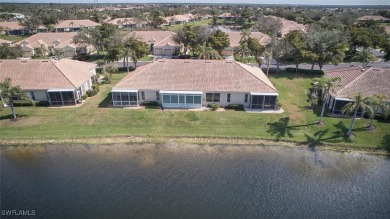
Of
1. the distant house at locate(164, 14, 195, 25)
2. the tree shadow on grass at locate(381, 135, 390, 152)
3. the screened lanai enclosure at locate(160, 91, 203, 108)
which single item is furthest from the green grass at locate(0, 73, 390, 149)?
the distant house at locate(164, 14, 195, 25)

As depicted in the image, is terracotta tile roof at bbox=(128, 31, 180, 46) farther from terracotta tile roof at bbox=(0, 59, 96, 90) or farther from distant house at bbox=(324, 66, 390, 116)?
distant house at bbox=(324, 66, 390, 116)

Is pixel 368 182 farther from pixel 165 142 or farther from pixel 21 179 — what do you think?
pixel 21 179

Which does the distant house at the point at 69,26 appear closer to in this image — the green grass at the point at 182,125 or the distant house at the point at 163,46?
the distant house at the point at 163,46

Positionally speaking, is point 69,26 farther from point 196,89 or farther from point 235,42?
point 196,89

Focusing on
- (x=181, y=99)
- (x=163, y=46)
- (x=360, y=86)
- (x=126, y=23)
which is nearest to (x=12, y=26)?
(x=126, y=23)

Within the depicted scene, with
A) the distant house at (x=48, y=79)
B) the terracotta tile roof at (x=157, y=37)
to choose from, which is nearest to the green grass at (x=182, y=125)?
the distant house at (x=48, y=79)

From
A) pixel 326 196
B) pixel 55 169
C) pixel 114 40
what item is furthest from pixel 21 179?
pixel 114 40

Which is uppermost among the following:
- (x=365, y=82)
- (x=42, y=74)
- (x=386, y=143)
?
(x=365, y=82)
